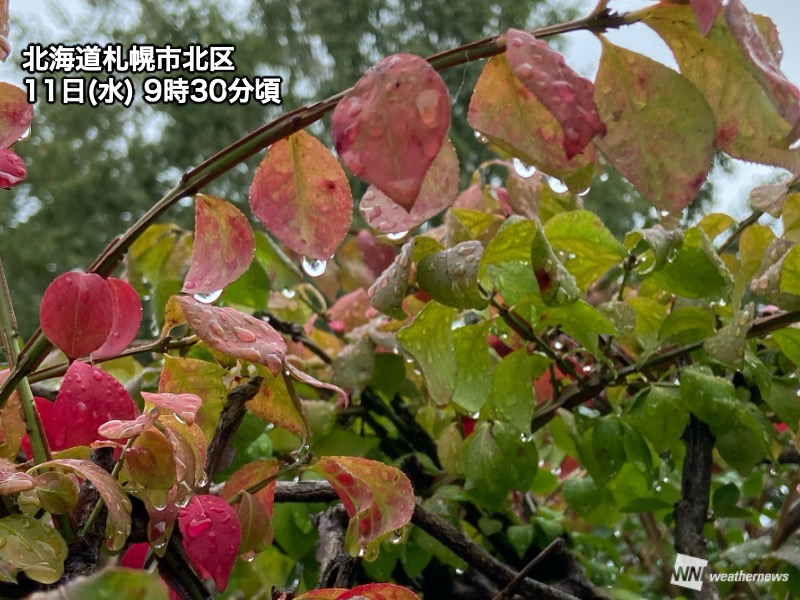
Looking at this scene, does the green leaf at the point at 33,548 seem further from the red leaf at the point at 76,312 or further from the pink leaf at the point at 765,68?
the pink leaf at the point at 765,68

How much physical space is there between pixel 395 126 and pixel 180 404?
0.10 meters

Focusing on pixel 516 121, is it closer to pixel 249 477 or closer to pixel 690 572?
pixel 249 477

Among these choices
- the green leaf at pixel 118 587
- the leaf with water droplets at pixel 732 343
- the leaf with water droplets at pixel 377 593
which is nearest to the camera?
the green leaf at pixel 118 587

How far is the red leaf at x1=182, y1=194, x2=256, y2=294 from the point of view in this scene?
0.88 ft

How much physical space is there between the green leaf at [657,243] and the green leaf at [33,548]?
26 centimetres

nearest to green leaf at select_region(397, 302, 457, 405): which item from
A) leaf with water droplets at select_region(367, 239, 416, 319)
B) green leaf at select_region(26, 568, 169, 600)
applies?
leaf with water droplets at select_region(367, 239, 416, 319)

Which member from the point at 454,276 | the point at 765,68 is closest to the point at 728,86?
the point at 765,68

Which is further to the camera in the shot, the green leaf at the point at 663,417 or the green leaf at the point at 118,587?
the green leaf at the point at 663,417

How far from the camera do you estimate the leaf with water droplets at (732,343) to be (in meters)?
0.33

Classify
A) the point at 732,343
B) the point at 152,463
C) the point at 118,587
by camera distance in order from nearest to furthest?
the point at 118,587 → the point at 152,463 → the point at 732,343

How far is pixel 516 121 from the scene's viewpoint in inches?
8.1

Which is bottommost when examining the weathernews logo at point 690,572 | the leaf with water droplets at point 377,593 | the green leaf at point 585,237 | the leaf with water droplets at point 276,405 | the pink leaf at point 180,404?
the weathernews logo at point 690,572

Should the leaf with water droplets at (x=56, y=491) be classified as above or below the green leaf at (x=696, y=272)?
below

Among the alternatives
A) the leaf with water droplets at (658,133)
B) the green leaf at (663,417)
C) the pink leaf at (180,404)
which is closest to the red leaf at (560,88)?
the leaf with water droplets at (658,133)
